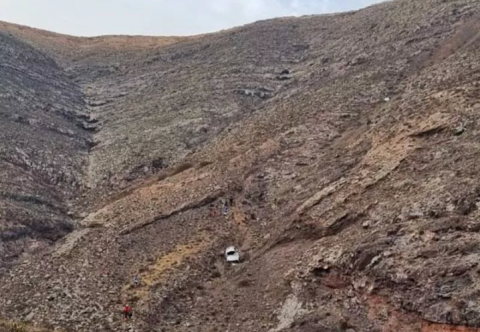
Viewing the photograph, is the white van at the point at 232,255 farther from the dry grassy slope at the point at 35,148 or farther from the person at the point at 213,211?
the dry grassy slope at the point at 35,148

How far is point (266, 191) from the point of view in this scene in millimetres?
26344

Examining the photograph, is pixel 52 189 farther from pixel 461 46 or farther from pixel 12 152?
pixel 461 46

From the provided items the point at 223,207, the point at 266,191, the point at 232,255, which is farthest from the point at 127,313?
the point at 266,191

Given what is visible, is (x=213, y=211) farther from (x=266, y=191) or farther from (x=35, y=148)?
(x=35, y=148)

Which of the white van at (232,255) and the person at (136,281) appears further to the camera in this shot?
the white van at (232,255)

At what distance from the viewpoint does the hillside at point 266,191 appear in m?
17.7

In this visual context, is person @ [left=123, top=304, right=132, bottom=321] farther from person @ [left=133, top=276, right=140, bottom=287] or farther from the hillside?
person @ [left=133, top=276, right=140, bottom=287]

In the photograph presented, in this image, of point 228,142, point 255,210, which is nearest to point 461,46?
point 228,142

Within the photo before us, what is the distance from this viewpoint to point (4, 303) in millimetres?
20609

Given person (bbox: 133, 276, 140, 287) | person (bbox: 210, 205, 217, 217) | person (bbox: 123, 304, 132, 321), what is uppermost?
person (bbox: 210, 205, 217, 217)

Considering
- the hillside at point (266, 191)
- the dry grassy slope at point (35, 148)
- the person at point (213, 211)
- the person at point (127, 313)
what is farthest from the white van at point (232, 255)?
the dry grassy slope at point (35, 148)

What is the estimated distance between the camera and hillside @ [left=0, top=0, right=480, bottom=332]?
1769 cm

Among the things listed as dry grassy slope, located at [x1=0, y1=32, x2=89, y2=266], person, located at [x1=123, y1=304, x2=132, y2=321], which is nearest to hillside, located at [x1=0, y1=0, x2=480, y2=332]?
dry grassy slope, located at [x1=0, y1=32, x2=89, y2=266]

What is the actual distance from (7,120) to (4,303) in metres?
19.0
